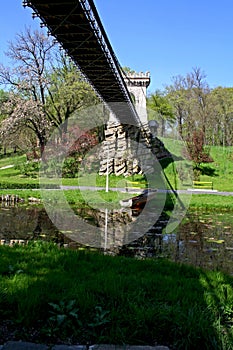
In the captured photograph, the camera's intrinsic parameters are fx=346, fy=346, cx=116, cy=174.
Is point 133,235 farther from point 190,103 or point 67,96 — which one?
point 190,103

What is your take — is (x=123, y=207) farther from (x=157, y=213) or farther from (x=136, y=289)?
(x=136, y=289)

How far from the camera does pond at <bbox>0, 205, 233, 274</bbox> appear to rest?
5.80 meters

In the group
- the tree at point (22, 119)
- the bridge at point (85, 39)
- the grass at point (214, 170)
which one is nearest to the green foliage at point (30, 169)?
the tree at point (22, 119)

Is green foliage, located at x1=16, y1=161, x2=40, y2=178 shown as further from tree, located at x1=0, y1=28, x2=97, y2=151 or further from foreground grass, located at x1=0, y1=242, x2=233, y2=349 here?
foreground grass, located at x1=0, y1=242, x2=233, y2=349

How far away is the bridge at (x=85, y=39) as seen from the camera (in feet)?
31.1

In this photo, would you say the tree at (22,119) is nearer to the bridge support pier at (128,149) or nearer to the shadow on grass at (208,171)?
the bridge support pier at (128,149)

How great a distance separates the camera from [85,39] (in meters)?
11.9

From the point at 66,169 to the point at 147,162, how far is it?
6.14m

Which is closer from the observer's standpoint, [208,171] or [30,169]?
[30,169]

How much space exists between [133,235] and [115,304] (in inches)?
190

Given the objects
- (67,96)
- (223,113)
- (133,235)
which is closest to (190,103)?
(223,113)

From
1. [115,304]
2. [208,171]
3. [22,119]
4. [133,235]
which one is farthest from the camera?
[208,171]

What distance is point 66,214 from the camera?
34.3ft

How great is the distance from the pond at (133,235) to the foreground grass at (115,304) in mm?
1832
